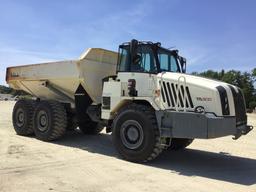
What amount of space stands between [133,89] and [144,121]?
100 cm

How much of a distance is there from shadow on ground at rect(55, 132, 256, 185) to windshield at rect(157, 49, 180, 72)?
8.06 feet

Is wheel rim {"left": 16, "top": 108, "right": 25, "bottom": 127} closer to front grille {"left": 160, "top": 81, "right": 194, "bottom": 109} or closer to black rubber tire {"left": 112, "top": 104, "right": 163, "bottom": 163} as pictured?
black rubber tire {"left": 112, "top": 104, "right": 163, "bottom": 163}

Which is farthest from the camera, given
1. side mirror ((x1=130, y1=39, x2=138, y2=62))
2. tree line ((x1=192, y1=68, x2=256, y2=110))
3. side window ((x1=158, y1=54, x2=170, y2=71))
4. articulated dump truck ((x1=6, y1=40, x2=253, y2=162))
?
tree line ((x1=192, y1=68, x2=256, y2=110))

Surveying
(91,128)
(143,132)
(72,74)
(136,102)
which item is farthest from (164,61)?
(91,128)

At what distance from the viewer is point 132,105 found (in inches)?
386

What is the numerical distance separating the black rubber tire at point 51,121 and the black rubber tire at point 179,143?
3561 millimetres

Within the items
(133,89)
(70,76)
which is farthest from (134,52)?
(70,76)

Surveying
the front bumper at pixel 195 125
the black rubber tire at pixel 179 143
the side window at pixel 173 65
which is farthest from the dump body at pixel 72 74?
the front bumper at pixel 195 125

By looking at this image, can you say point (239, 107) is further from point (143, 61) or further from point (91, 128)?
point (91, 128)

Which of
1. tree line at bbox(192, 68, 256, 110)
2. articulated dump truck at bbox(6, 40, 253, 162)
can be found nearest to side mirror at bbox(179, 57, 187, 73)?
articulated dump truck at bbox(6, 40, 253, 162)

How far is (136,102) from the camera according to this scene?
32.6ft

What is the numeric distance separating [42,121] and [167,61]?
15.9ft

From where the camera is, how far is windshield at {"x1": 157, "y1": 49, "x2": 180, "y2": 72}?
33.2 ft

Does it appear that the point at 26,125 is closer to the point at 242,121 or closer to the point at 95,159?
the point at 95,159
